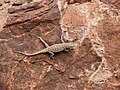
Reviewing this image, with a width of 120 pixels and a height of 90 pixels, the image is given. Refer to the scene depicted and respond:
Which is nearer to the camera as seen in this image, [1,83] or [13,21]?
[1,83]

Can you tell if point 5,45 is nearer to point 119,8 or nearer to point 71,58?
point 71,58

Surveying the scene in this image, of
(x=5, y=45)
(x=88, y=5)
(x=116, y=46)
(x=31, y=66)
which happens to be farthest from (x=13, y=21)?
(x=116, y=46)

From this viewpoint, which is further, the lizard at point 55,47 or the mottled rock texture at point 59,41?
the lizard at point 55,47

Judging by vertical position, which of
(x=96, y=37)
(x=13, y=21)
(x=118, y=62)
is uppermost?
(x=13, y=21)

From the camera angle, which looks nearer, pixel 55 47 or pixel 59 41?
pixel 55 47

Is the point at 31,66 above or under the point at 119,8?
under

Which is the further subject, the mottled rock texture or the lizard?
the lizard
